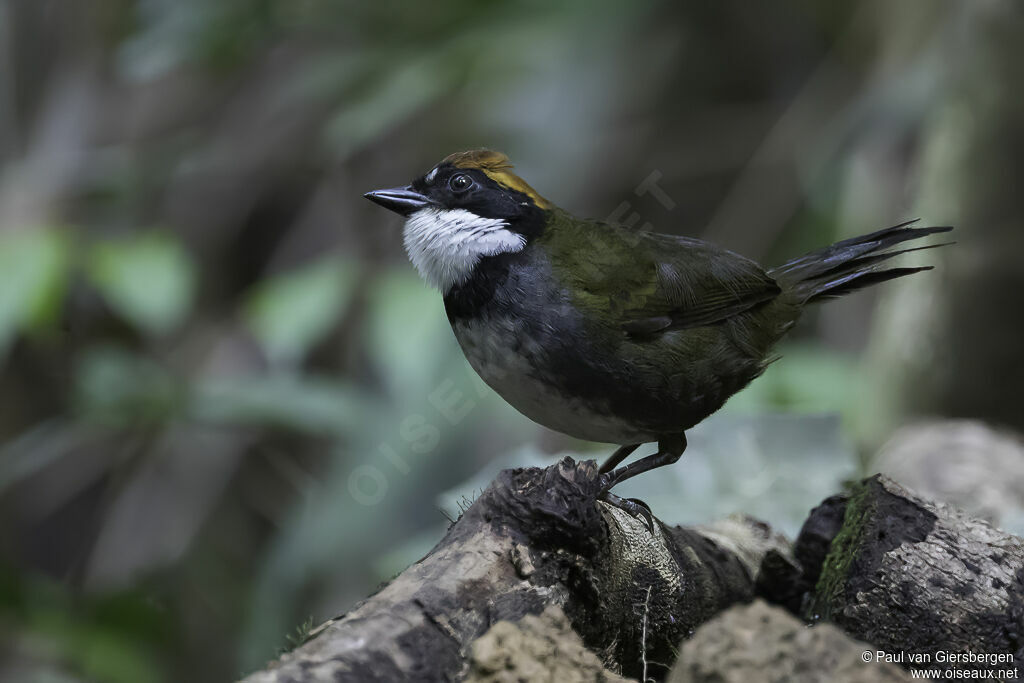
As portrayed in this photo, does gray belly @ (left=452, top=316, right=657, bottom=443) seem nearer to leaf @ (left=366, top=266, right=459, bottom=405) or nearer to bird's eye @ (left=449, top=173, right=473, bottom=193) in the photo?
bird's eye @ (left=449, top=173, right=473, bottom=193)

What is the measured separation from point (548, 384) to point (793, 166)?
4.39 metres

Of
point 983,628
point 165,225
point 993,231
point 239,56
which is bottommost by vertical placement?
point 983,628

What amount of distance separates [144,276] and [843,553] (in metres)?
2.93

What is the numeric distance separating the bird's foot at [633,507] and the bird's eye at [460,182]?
895 mm

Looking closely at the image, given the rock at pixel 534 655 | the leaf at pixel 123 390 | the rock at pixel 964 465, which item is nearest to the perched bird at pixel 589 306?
the rock at pixel 534 655

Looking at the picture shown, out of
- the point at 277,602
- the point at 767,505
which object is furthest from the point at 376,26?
the point at 767,505

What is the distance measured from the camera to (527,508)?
183 cm

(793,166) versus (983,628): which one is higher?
(793,166)

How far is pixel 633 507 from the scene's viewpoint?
2361mm

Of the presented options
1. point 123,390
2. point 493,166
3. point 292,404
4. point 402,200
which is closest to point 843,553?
point 493,166

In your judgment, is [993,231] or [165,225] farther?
[165,225]

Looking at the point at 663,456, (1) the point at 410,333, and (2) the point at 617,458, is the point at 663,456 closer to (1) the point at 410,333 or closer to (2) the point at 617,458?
(2) the point at 617,458

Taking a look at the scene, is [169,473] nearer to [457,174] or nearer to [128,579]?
[128,579]

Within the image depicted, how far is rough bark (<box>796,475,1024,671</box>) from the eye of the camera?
1.92m
